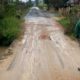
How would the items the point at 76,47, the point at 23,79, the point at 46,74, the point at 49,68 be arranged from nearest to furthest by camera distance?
the point at 23,79
the point at 46,74
the point at 49,68
the point at 76,47

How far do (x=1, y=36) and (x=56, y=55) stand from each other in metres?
5.54

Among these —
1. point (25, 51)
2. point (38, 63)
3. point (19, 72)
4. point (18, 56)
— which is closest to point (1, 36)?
point (25, 51)

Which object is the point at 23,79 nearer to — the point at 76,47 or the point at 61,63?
the point at 61,63

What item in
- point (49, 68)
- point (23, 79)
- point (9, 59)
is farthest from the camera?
point (9, 59)

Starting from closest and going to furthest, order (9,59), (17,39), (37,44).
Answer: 1. (9,59)
2. (37,44)
3. (17,39)

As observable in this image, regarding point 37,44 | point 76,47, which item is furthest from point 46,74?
point 37,44

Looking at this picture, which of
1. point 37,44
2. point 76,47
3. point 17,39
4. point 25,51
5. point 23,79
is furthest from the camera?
point 17,39

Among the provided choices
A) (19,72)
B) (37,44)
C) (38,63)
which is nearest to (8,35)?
(37,44)

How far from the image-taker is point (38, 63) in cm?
1218

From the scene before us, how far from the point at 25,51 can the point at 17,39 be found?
4.62m

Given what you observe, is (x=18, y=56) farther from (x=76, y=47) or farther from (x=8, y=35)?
(x=8, y=35)

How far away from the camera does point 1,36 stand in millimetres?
18609

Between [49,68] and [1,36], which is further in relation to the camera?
[1,36]

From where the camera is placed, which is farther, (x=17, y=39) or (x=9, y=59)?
(x=17, y=39)
